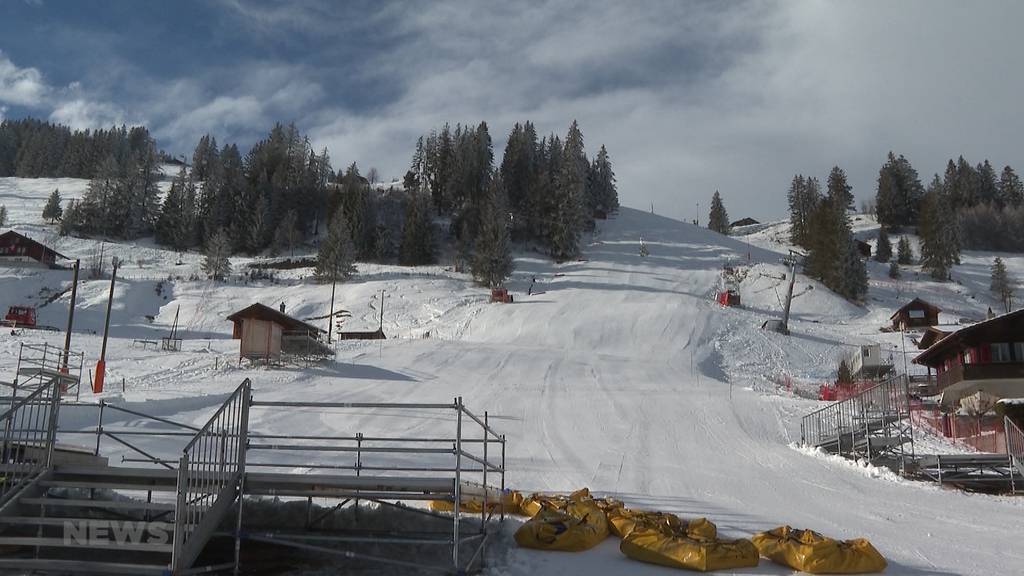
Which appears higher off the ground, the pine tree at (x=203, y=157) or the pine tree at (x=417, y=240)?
the pine tree at (x=203, y=157)

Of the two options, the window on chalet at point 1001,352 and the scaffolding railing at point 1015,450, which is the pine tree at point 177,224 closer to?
the window on chalet at point 1001,352

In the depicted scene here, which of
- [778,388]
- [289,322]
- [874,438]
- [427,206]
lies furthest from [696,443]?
[427,206]

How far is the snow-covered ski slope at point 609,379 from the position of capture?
1383 centimetres

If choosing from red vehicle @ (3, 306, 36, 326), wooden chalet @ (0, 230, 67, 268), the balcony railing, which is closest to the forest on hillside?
wooden chalet @ (0, 230, 67, 268)

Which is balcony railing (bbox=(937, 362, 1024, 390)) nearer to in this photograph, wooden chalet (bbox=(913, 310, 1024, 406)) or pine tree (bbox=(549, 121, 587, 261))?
wooden chalet (bbox=(913, 310, 1024, 406))

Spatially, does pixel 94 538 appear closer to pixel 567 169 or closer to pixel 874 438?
pixel 874 438

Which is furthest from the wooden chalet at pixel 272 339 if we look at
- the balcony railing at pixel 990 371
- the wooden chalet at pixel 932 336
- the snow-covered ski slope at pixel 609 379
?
the wooden chalet at pixel 932 336

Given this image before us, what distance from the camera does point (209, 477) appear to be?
27.2 feet

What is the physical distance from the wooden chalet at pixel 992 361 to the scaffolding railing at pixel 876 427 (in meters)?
14.4

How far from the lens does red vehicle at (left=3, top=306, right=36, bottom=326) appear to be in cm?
4844

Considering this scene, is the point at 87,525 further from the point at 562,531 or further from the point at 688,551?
the point at 688,551

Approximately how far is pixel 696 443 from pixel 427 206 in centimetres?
7221

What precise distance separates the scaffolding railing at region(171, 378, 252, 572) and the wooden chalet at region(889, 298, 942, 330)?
199ft

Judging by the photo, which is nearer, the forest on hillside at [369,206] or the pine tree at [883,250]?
the forest on hillside at [369,206]
